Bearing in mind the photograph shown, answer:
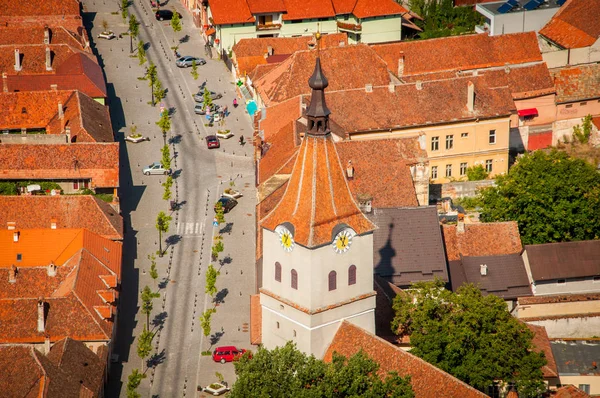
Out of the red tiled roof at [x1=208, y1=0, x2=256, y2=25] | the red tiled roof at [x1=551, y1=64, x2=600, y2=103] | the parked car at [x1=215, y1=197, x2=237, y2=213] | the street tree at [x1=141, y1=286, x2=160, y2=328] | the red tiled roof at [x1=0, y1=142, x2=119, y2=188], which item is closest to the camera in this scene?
the street tree at [x1=141, y1=286, x2=160, y2=328]

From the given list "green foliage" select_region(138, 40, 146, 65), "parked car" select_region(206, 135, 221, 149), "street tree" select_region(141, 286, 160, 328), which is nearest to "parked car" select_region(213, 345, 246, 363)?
"street tree" select_region(141, 286, 160, 328)

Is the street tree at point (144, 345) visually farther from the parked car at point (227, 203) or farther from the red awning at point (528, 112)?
the red awning at point (528, 112)

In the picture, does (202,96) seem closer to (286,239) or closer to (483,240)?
(483,240)

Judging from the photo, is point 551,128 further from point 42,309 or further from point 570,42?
point 42,309

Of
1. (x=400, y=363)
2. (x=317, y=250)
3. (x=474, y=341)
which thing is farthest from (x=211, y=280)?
(x=400, y=363)

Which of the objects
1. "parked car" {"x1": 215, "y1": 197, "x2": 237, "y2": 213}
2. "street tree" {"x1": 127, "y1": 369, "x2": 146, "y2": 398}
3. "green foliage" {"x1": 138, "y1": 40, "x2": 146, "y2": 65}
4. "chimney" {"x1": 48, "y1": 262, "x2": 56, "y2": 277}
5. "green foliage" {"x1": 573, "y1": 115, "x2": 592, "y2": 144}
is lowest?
"street tree" {"x1": 127, "y1": 369, "x2": 146, "y2": 398}

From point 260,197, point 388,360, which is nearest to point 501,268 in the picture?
point 260,197

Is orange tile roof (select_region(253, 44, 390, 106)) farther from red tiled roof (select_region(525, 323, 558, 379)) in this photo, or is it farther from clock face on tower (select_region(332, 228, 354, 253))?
clock face on tower (select_region(332, 228, 354, 253))
